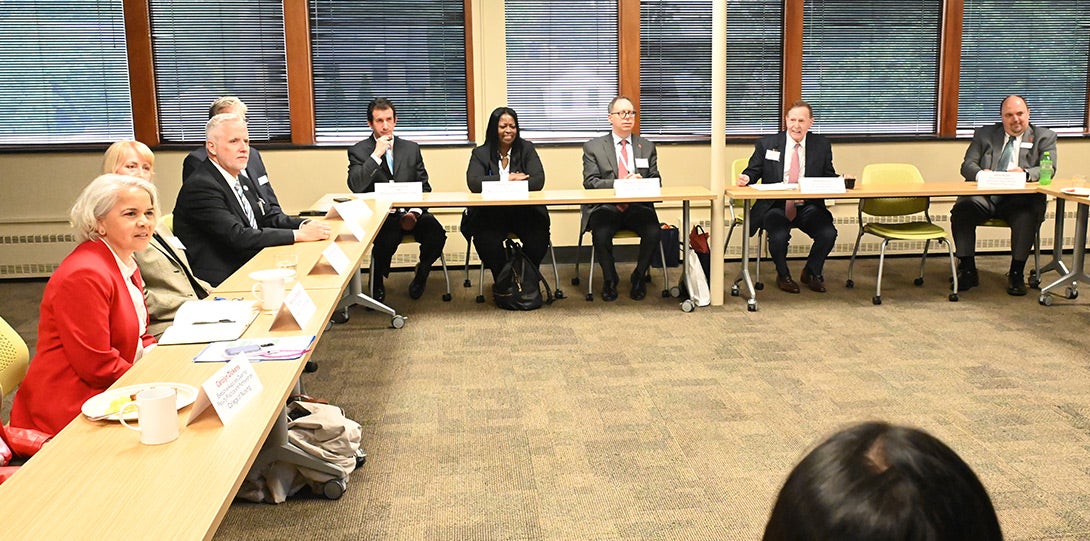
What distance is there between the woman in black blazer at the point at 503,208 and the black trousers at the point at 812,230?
1543 mm

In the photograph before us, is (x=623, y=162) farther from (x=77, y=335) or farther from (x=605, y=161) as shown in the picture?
(x=77, y=335)

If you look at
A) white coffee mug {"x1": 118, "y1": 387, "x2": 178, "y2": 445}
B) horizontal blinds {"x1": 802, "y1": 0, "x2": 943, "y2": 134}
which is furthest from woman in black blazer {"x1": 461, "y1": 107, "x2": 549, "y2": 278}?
white coffee mug {"x1": 118, "y1": 387, "x2": 178, "y2": 445}

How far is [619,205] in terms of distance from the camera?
6344 mm

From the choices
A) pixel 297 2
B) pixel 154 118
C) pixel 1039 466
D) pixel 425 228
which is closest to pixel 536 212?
pixel 425 228

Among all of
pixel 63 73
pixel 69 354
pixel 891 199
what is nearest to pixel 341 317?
pixel 69 354

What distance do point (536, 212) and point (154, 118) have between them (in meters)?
3.09

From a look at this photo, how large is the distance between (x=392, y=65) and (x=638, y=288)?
8.96ft

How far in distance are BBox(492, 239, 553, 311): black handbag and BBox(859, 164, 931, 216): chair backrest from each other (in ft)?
7.96

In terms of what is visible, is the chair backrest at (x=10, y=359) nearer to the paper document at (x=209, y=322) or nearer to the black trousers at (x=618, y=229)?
the paper document at (x=209, y=322)

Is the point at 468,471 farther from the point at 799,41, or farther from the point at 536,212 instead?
the point at 799,41

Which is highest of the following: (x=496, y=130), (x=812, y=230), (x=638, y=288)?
(x=496, y=130)

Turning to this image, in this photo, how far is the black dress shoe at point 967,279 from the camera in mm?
6363

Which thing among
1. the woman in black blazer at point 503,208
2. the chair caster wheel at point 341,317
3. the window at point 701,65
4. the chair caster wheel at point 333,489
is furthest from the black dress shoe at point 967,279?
the chair caster wheel at point 333,489

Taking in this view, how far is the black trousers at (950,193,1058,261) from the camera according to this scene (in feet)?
20.6
